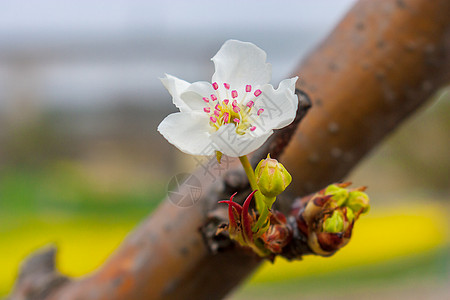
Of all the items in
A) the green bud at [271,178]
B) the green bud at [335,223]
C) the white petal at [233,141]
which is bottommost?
the green bud at [335,223]

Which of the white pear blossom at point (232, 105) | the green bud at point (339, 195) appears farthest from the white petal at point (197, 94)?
the green bud at point (339, 195)

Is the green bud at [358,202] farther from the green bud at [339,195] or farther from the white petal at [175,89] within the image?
the white petal at [175,89]

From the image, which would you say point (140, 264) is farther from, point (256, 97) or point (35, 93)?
point (35, 93)

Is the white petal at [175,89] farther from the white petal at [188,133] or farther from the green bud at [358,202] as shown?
the green bud at [358,202]

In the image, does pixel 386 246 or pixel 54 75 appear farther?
pixel 54 75

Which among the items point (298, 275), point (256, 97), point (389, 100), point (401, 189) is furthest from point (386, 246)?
point (256, 97)


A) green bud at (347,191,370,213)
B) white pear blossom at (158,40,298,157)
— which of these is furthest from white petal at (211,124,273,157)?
green bud at (347,191,370,213)

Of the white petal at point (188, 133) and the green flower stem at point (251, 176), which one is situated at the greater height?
the white petal at point (188, 133)
